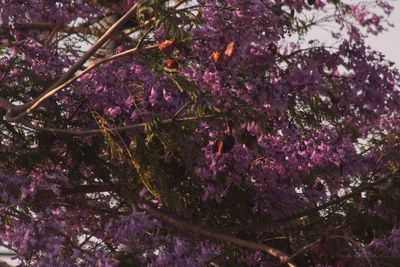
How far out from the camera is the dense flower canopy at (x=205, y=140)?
7.51 m

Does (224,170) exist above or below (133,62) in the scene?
below

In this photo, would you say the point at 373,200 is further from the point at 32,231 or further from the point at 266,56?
the point at 32,231

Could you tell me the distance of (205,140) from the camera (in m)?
8.77

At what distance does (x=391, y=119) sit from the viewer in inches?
502

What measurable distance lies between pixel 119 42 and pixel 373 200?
4.20 metres

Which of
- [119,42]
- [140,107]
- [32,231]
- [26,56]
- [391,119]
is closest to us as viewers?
[32,231]

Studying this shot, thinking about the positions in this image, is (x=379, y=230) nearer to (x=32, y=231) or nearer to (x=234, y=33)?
(x=234, y=33)

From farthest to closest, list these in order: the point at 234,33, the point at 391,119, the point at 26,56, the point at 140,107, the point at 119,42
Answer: the point at 391,119
the point at 119,42
the point at 26,56
the point at 140,107
the point at 234,33

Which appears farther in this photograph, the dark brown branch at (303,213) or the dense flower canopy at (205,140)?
the dark brown branch at (303,213)

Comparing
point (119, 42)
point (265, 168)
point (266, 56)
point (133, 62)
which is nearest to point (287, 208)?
point (265, 168)

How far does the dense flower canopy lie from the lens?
24.6 ft

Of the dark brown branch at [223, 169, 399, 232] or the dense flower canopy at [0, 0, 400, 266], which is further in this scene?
the dark brown branch at [223, 169, 399, 232]

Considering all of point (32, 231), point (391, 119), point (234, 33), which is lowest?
point (32, 231)

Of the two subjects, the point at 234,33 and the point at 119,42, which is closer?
the point at 234,33
